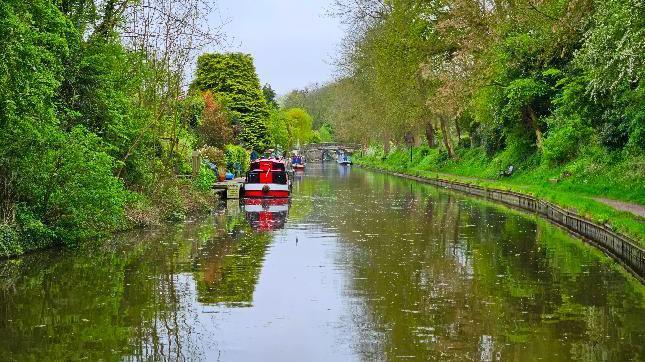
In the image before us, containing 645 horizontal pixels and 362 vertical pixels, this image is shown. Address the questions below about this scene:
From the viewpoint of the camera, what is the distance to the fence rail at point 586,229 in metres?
15.2

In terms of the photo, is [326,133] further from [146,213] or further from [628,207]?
[628,207]

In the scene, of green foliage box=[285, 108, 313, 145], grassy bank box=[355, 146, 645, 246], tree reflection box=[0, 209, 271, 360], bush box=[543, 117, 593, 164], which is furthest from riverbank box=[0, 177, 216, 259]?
green foliage box=[285, 108, 313, 145]

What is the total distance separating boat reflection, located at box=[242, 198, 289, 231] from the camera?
2423 cm

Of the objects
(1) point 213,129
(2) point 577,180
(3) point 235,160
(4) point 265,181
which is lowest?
(4) point 265,181

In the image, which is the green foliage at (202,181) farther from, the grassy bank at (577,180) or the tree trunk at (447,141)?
the tree trunk at (447,141)

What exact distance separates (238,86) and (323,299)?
58.2m

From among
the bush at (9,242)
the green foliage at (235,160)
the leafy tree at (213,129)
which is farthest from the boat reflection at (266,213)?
the leafy tree at (213,129)

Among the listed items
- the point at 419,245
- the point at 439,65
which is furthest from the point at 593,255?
the point at 439,65

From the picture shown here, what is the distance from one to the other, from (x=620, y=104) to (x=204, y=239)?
50.0 feet

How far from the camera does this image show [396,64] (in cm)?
4953

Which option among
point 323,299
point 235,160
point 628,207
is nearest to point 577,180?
point 628,207

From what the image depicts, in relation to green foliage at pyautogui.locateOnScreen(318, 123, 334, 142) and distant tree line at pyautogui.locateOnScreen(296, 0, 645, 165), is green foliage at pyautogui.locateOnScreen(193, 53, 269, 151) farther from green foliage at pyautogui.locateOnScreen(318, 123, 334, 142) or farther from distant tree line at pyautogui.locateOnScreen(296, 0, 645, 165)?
green foliage at pyautogui.locateOnScreen(318, 123, 334, 142)

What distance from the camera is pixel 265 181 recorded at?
121 feet

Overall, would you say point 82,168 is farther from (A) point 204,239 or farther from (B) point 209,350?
(B) point 209,350
